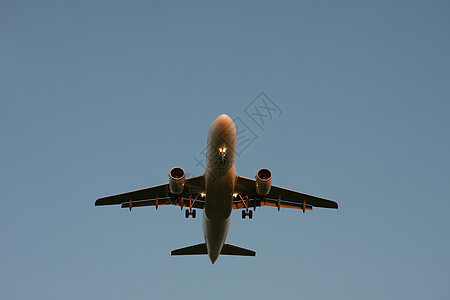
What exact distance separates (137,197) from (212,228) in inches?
224

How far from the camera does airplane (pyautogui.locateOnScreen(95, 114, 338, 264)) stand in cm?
2383

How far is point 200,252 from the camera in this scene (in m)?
31.5

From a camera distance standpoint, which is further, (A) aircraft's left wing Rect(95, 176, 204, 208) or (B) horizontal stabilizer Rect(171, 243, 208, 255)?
(B) horizontal stabilizer Rect(171, 243, 208, 255)

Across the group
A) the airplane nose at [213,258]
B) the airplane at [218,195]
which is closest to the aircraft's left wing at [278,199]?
the airplane at [218,195]

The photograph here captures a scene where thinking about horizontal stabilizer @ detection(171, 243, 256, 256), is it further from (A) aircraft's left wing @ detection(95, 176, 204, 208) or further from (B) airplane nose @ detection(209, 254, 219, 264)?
(A) aircraft's left wing @ detection(95, 176, 204, 208)

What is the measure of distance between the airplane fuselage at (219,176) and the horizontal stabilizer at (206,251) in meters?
4.45

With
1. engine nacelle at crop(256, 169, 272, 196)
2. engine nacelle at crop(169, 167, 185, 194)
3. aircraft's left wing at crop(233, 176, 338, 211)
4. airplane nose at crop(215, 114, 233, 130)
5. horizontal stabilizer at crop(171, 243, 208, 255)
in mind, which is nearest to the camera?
airplane nose at crop(215, 114, 233, 130)

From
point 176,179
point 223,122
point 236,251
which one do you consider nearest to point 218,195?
point 176,179

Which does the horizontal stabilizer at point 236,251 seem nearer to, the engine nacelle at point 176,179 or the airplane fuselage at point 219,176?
the airplane fuselage at point 219,176

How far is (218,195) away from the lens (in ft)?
81.8

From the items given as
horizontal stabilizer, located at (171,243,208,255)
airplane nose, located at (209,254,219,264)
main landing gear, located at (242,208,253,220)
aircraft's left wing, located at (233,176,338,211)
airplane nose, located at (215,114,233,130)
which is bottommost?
airplane nose, located at (209,254,219,264)

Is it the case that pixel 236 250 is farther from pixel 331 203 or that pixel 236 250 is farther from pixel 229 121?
pixel 229 121

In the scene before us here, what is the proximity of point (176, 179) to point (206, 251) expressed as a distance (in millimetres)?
8115

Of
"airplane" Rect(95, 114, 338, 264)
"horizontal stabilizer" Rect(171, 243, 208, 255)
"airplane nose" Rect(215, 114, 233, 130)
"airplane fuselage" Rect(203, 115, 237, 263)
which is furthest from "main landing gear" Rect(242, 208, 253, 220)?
"airplane nose" Rect(215, 114, 233, 130)
